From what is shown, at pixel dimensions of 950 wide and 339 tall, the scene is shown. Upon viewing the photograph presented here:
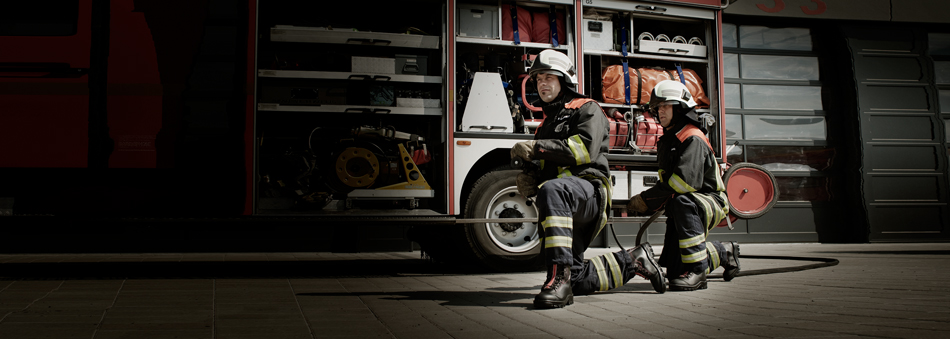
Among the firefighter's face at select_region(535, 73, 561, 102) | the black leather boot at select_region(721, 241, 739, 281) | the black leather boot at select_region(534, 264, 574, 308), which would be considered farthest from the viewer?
the black leather boot at select_region(721, 241, 739, 281)

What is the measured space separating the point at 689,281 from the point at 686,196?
58cm

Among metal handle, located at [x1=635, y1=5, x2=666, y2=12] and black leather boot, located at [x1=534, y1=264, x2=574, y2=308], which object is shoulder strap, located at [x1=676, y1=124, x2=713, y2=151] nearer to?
black leather boot, located at [x1=534, y1=264, x2=574, y2=308]

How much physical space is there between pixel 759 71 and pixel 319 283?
841 centimetres

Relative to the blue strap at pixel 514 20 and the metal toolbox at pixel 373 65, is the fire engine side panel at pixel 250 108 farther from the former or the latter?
the blue strap at pixel 514 20

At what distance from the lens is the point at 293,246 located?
9109 mm

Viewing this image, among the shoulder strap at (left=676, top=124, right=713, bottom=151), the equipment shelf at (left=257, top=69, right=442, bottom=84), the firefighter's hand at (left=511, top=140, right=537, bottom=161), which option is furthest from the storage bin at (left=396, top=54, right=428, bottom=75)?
the shoulder strap at (left=676, top=124, right=713, bottom=151)

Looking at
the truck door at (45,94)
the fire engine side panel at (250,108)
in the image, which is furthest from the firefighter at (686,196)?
the truck door at (45,94)

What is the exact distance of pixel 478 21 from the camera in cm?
613

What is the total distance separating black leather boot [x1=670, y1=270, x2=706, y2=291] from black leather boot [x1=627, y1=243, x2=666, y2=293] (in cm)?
16

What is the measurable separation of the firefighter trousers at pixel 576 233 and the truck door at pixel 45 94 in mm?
3680

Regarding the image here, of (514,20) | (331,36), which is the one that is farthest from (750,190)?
(331,36)

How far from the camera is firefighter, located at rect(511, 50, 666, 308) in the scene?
149 inches

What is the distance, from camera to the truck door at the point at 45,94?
504 cm

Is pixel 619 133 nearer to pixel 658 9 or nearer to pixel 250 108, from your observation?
pixel 658 9
